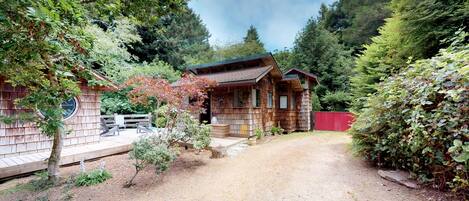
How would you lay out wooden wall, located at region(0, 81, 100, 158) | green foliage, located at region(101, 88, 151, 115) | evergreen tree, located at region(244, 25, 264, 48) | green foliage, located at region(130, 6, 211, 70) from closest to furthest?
wooden wall, located at region(0, 81, 100, 158) → green foliage, located at region(101, 88, 151, 115) → green foliage, located at region(130, 6, 211, 70) → evergreen tree, located at region(244, 25, 264, 48)

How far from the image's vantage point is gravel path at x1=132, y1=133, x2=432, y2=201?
3.87 meters

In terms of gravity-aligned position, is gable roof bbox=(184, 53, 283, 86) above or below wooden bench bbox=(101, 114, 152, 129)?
above

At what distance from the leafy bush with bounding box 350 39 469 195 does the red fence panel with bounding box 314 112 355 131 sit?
9.30m

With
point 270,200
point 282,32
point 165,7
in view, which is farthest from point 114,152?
point 282,32

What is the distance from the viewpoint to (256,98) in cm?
999

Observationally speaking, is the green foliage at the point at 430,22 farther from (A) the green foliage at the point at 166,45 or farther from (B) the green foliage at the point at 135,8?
(A) the green foliage at the point at 166,45

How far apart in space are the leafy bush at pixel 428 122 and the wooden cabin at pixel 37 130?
21.4ft

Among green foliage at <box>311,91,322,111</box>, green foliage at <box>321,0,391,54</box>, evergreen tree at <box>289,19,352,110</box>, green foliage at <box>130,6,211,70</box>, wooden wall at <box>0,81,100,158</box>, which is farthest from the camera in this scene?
green foliage at <box>321,0,391,54</box>

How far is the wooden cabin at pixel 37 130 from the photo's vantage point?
5621mm

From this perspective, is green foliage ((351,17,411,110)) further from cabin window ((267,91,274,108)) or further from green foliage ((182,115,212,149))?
green foliage ((182,115,212,149))

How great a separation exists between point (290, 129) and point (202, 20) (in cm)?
2586

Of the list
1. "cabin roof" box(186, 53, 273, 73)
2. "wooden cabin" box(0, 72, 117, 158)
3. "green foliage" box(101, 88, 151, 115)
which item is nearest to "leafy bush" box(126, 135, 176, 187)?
"wooden cabin" box(0, 72, 117, 158)

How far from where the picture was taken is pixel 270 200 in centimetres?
372

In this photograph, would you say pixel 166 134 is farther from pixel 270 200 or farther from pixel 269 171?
pixel 270 200
